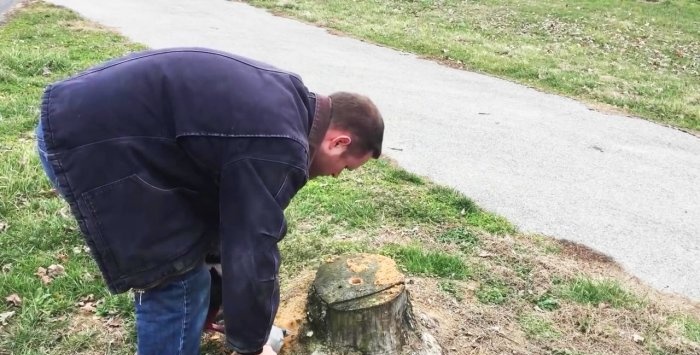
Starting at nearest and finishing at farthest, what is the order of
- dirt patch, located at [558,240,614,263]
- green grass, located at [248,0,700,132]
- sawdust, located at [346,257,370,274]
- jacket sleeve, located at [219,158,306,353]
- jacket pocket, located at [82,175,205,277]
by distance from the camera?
jacket sleeve, located at [219,158,306,353] → jacket pocket, located at [82,175,205,277] → sawdust, located at [346,257,370,274] → dirt patch, located at [558,240,614,263] → green grass, located at [248,0,700,132]

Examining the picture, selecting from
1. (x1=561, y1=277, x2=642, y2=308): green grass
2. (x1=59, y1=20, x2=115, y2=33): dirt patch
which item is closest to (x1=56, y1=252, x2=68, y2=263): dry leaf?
(x1=561, y1=277, x2=642, y2=308): green grass

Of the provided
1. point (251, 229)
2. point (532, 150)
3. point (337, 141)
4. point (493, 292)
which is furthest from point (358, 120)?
point (532, 150)

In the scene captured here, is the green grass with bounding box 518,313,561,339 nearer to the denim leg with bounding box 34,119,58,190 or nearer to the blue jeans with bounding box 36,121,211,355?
the blue jeans with bounding box 36,121,211,355

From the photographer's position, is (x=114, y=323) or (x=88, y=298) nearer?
(x=114, y=323)

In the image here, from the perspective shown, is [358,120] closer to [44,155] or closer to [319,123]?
[319,123]

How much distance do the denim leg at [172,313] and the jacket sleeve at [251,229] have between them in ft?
1.25

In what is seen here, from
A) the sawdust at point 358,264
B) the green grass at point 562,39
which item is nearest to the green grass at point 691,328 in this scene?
the sawdust at point 358,264

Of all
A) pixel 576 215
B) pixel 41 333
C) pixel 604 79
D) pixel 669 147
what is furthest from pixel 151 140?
pixel 604 79

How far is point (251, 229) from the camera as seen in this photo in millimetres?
1972

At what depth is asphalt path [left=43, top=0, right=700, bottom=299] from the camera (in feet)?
16.8

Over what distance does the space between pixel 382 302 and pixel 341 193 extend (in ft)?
7.77

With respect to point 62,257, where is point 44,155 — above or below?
above

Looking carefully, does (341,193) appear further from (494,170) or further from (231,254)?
(231,254)

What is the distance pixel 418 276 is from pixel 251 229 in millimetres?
2144
